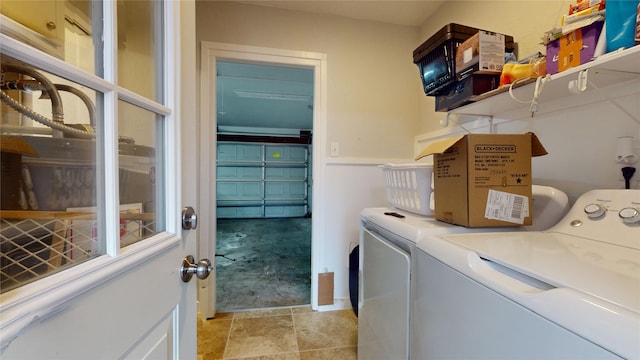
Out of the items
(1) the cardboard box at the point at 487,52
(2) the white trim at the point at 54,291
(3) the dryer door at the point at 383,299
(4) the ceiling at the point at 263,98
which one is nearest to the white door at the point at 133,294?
(2) the white trim at the point at 54,291

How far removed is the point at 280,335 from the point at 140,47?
186cm

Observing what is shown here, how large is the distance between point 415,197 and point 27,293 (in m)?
1.16

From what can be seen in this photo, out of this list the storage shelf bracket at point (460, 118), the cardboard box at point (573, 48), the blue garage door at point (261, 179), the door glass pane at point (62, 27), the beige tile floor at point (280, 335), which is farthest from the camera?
the blue garage door at point (261, 179)

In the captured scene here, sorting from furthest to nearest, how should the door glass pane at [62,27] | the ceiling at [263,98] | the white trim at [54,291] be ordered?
the ceiling at [263,98], the door glass pane at [62,27], the white trim at [54,291]

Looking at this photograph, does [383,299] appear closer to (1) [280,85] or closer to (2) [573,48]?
(2) [573,48]

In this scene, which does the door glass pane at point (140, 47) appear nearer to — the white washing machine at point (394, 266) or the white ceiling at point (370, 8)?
the white washing machine at point (394, 266)

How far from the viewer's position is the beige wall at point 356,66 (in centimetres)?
197

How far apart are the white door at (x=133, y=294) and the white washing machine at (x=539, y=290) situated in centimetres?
71

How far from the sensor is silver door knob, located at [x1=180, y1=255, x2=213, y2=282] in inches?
28.0

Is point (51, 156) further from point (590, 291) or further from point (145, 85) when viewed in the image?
point (590, 291)

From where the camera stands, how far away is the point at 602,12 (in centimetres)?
78

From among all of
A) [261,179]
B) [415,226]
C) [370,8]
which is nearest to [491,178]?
[415,226]

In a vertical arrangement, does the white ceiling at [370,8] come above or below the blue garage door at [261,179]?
above

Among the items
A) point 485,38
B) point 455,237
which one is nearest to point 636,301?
point 455,237
